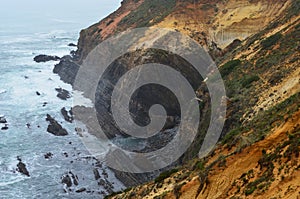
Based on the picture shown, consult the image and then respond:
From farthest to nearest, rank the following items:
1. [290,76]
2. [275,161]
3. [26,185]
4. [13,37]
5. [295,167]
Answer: [13,37]
[26,185]
[290,76]
[275,161]
[295,167]

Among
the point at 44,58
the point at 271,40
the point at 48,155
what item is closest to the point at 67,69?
the point at 44,58

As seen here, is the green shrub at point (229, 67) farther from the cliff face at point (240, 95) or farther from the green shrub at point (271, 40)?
the green shrub at point (271, 40)

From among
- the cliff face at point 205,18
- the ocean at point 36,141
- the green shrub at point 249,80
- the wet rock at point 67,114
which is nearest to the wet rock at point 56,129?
the ocean at point 36,141

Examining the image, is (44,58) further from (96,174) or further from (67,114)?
(96,174)

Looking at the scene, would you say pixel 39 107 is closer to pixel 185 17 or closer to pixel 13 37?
pixel 185 17

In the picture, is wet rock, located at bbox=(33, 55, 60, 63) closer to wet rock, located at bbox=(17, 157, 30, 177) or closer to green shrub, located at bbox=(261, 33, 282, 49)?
wet rock, located at bbox=(17, 157, 30, 177)

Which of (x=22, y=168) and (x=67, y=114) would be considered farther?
(x=67, y=114)

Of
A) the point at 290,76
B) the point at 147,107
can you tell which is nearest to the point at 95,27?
the point at 147,107
